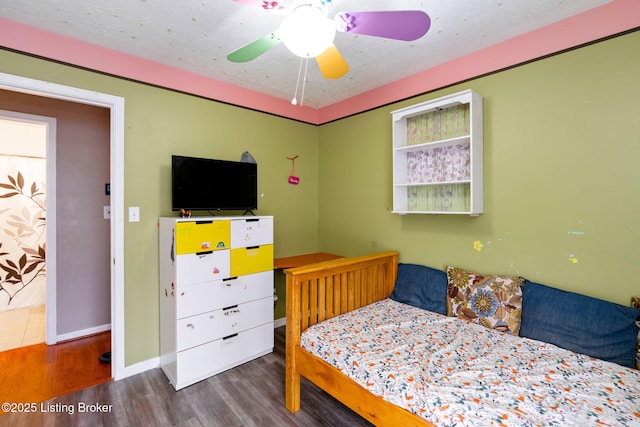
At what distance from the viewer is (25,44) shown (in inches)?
76.6

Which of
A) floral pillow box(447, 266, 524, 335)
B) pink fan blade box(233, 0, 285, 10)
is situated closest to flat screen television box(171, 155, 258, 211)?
pink fan blade box(233, 0, 285, 10)

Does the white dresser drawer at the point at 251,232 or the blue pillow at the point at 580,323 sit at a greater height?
the white dresser drawer at the point at 251,232

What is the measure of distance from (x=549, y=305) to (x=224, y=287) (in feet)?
7.40

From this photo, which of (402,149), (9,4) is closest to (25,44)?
(9,4)

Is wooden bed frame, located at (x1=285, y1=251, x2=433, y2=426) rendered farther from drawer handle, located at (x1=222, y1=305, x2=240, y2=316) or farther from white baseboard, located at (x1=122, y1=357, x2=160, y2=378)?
white baseboard, located at (x1=122, y1=357, x2=160, y2=378)

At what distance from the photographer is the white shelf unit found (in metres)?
2.21

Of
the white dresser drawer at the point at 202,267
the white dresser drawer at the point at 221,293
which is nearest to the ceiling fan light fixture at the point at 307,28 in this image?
the white dresser drawer at the point at 202,267

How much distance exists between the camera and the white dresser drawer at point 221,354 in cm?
223

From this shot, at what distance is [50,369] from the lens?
2.46 m

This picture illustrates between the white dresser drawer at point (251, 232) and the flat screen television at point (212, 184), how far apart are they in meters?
0.23

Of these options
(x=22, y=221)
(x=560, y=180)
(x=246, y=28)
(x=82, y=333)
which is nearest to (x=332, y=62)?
(x=246, y=28)

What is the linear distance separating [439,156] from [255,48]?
170 centimetres

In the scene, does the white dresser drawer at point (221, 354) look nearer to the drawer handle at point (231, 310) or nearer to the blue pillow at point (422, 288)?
the drawer handle at point (231, 310)

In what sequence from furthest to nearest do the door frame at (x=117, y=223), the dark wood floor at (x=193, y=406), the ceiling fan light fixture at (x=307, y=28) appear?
1. the door frame at (x=117, y=223)
2. the dark wood floor at (x=193, y=406)
3. the ceiling fan light fixture at (x=307, y=28)
